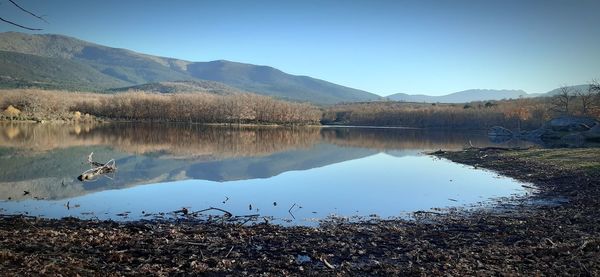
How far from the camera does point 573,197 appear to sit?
60.5ft

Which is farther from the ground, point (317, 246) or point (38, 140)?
point (317, 246)

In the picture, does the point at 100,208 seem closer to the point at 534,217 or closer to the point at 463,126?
the point at 534,217

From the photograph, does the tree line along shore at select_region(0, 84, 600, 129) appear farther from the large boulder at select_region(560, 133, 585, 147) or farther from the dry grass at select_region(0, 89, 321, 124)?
the large boulder at select_region(560, 133, 585, 147)

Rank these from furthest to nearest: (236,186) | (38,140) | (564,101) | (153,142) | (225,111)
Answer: (225,111), (564,101), (153,142), (38,140), (236,186)

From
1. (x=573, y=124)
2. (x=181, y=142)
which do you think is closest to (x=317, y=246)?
(x=181, y=142)

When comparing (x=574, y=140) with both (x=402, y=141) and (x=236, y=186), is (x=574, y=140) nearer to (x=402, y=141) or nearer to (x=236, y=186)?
(x=402, y=141)

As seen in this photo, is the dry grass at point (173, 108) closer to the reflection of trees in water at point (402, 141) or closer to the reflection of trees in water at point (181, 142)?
the reflection of trees in water at point (181, 142)

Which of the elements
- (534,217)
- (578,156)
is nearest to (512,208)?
(534,217)

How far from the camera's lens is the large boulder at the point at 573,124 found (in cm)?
5606

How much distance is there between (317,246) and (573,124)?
60.2 metres

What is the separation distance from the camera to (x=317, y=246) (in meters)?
11.3

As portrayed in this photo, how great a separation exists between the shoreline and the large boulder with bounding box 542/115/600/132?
48.7 metres

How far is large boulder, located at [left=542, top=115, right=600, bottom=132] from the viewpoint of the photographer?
5606cm

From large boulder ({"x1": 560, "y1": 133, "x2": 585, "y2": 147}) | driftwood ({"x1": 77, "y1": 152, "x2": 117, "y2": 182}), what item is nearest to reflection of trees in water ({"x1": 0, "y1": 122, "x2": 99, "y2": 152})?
driftwood ({"x1": 77, "y1": 152, "x2": 117, "y2": 182})
